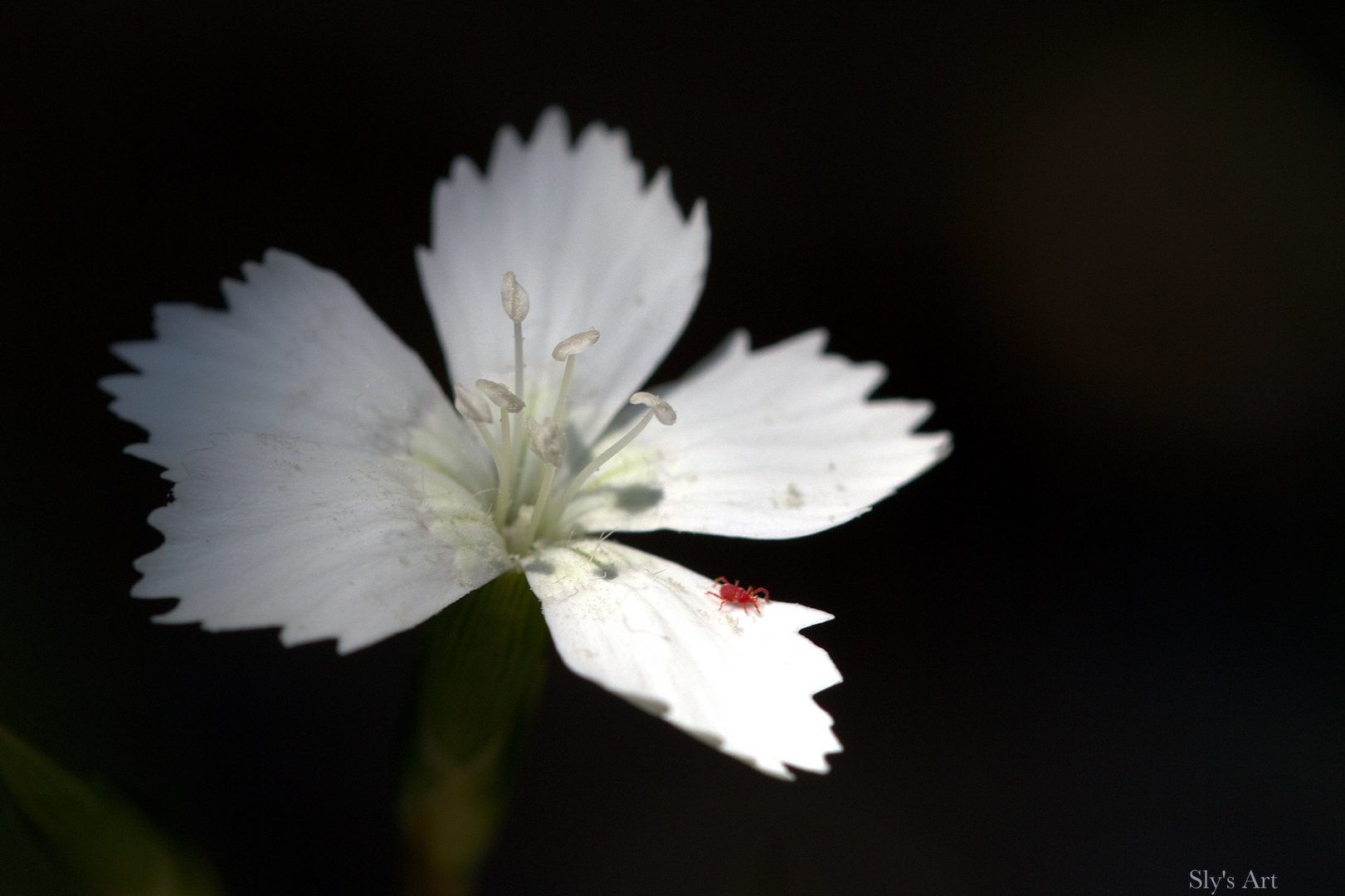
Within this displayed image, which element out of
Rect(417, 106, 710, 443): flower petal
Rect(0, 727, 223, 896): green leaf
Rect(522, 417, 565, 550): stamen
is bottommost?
Rect(0, 727, 223, 896): green leaf

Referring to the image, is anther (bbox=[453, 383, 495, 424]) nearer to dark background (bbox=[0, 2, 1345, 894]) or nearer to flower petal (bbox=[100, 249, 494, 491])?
flower petal (bbox=[100, 249, 494, 491])

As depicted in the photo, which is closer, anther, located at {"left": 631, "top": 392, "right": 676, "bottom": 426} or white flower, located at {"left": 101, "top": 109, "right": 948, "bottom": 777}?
white flower, located at {"left": 101, "top": 109, "right": 948, "bottom": 777}

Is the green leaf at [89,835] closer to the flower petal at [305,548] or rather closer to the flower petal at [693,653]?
the flower petal at [305,548]

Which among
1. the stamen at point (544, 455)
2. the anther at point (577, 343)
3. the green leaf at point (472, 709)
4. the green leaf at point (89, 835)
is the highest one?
the anther at point (577, 343)

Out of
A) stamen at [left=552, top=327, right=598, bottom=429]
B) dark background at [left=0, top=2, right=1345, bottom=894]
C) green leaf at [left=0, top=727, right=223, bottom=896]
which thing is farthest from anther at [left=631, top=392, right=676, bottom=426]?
dark background at [left=0, top=2, right=1345, bottom=894]

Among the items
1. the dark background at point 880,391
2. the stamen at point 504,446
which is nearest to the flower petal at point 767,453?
the stamen at point 504,446

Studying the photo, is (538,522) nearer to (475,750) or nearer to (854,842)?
(475,750)

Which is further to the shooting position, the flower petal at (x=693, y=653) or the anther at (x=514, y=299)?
the anther at (x=514, y=299)
